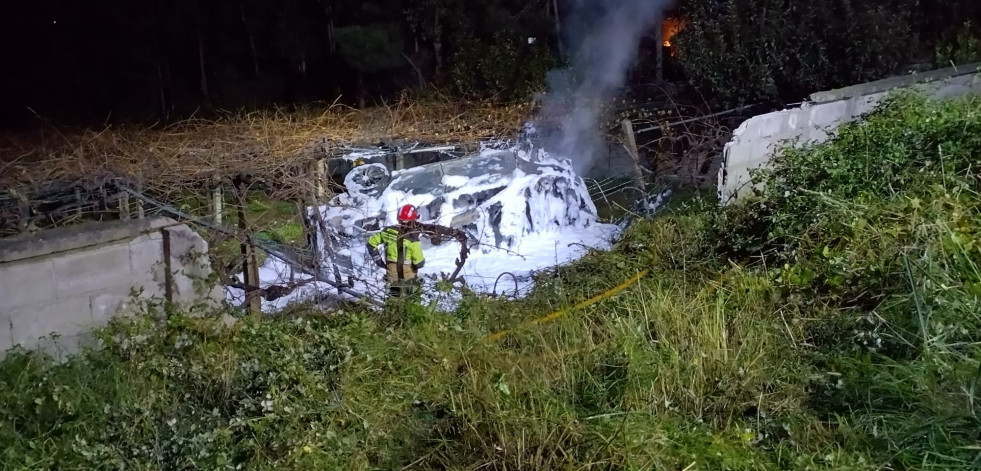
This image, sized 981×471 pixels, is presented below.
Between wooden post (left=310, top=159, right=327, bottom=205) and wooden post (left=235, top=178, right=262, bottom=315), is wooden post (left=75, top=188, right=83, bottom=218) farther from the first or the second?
wooden post (left=310, top=159, right=327, bottom=205)

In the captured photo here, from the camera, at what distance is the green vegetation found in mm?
2932

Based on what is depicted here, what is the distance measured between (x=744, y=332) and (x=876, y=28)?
8.22m

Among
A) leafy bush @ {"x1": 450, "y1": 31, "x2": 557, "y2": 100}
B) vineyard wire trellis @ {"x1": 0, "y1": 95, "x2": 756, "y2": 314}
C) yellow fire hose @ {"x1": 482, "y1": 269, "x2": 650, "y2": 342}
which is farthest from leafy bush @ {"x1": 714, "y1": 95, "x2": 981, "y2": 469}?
leafy bush @ {"x1": 450, "y1": 31, "x2": 557, "y2": 100}

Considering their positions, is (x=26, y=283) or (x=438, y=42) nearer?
(x=26, y=283)

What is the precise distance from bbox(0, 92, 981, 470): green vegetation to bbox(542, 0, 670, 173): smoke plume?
700cm

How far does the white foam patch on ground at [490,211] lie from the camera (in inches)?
328

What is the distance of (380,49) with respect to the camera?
1304 centimetres

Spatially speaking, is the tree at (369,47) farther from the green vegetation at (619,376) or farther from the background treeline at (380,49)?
the green vegetation at (619,376)

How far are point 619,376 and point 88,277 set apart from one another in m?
3.00

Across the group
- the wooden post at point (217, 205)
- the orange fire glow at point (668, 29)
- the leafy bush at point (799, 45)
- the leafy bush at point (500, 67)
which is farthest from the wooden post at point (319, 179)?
the orange fire glow at point (668, 29)

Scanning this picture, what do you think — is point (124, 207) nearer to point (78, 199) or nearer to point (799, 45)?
point (78, 199)

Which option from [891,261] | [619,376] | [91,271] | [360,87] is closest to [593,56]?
[360,87]

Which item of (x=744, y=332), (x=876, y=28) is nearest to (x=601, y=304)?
(x=744, y=332)

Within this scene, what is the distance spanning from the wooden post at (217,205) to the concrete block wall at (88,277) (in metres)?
1.99
